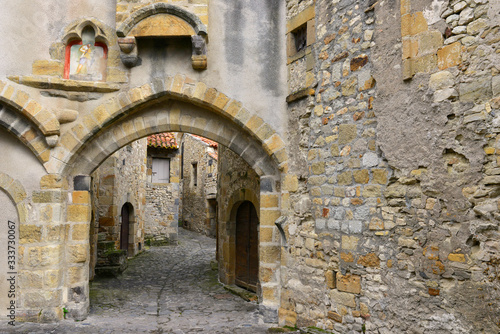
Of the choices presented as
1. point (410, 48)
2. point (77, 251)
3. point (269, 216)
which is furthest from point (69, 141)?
point (410, 48)

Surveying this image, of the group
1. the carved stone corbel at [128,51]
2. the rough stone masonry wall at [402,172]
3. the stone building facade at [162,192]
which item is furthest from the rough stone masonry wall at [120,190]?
the rough stone masonry wall at [402,172]

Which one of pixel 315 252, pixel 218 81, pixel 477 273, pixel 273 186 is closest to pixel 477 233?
pixel 477 273

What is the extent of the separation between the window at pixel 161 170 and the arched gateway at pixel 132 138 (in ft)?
33.8

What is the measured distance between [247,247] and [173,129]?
2.69 metres

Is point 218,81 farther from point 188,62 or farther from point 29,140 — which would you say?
point 29,140

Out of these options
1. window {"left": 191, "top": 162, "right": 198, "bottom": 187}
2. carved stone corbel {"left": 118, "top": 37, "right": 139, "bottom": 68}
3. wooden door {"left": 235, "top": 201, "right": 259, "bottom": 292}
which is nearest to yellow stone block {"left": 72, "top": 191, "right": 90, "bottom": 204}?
carved stone corbel {"left": 118, "top": 37, "right": 139, "bottom": 68}

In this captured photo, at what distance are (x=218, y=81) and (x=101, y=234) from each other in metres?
6.19

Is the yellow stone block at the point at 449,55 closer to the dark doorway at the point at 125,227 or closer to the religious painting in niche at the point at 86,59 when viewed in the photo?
the religious painting in niche at the point at 86,59

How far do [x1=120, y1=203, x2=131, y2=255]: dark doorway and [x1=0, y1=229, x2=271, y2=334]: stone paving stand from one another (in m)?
1.90

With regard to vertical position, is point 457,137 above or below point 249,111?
below

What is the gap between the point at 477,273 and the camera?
283cm

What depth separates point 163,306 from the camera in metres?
6.09

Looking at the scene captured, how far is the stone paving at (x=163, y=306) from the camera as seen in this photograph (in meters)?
4.89

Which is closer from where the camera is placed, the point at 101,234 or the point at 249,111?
the point at 249,111
